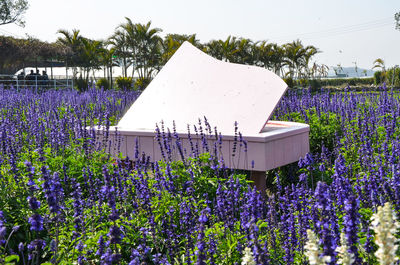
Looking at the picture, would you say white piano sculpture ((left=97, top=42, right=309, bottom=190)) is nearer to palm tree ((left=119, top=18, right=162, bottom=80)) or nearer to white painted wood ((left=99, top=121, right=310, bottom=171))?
white painted wood ((left=99, top=121, right=310, bottom=171))

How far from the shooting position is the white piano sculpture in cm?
627

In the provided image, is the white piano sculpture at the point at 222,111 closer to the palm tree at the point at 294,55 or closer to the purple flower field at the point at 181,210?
the purple flower field at the point at 181,210

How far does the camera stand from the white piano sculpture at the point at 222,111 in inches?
247

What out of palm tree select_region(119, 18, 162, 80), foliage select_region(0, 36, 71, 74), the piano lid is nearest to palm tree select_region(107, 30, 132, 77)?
palm tree select_region(119, 18, 162, 80)

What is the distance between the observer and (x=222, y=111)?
704 cm

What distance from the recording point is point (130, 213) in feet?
14.3

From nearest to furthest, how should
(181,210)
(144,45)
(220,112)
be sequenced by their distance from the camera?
(181,210)
(220,112)
(144,45)

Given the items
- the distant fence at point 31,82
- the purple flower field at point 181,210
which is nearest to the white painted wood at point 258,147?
the purple flower field at point 181,210

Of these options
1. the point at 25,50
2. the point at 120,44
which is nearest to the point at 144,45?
the point at 120,44

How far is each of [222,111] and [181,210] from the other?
3.39 meters

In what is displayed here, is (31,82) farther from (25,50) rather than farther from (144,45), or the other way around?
(144,45)

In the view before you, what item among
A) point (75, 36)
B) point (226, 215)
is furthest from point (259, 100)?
point (75, 36)

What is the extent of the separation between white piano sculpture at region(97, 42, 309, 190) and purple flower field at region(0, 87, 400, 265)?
2.04ft

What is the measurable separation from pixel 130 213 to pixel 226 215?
1.08 metres
